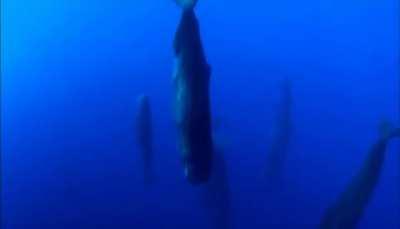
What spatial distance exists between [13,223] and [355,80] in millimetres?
14508

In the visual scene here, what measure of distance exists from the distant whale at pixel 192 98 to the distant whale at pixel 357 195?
222 centimetres

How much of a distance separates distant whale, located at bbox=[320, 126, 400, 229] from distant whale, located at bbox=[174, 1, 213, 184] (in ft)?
7.28

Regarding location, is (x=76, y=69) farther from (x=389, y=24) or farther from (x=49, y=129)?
(x=389, y=24)

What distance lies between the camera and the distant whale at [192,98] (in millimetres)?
4031

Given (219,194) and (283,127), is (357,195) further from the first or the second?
(283,127)

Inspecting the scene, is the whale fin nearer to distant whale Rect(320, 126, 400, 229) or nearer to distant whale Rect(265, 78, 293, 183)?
distant whale Rect(320, 126, 400, 229)

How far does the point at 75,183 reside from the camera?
35.4 feet

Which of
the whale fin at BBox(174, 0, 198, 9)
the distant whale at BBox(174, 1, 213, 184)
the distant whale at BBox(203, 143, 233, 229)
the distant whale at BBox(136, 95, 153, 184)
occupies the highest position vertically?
the whale fin at BBox(174, 0, 198, 9)

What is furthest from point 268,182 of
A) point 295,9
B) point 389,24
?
point 389,24

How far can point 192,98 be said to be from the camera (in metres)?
4.14

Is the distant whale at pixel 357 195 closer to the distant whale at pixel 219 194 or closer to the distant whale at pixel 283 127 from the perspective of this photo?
the distant whale at pixel 219 194

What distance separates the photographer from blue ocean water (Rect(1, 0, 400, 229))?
34.2 feet

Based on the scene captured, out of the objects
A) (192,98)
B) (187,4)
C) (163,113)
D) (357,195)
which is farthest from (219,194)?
(163,113)

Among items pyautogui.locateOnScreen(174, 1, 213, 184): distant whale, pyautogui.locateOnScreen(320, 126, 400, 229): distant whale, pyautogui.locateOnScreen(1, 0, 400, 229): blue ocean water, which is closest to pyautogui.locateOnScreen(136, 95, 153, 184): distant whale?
pyautogui.locateOnScreen(1, 0, 400, 229): blue ocean water
